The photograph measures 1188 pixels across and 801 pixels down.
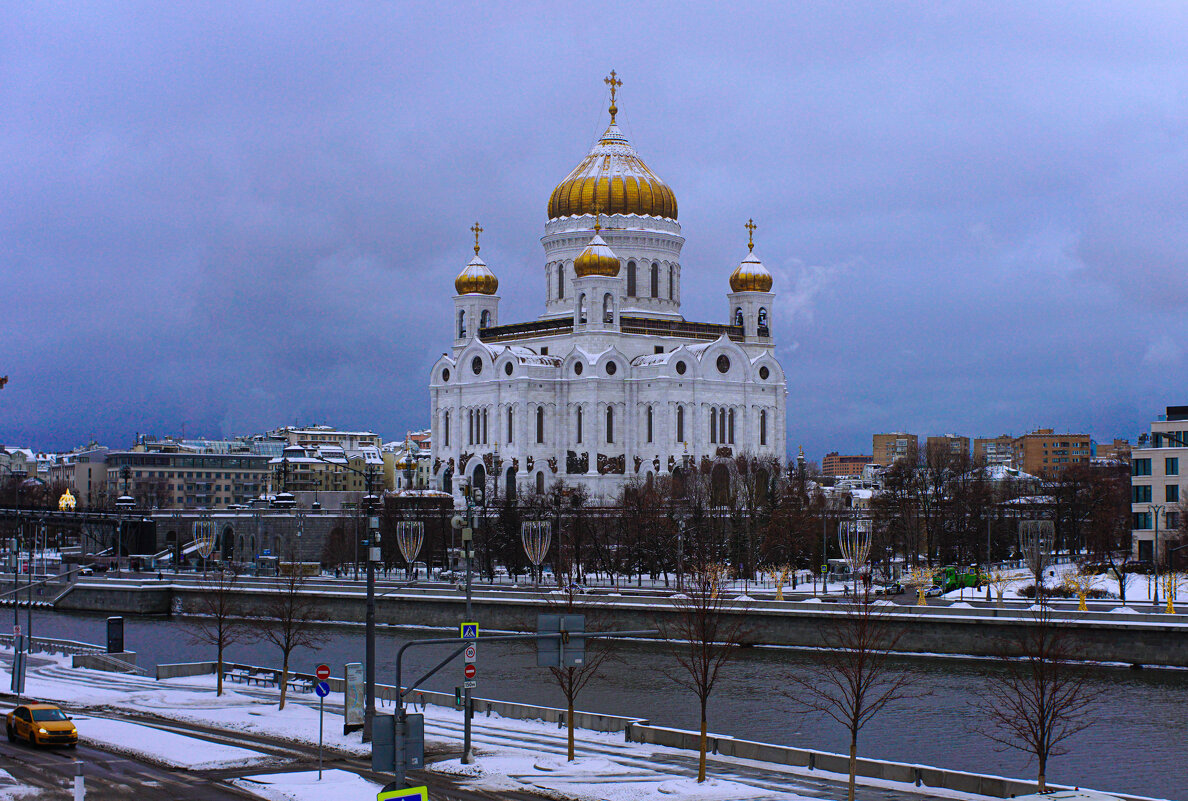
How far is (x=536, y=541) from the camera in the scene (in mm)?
69688

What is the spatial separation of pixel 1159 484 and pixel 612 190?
47476 mm

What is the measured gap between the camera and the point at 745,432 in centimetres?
9700

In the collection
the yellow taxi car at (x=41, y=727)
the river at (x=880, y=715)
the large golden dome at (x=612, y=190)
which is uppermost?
the large golden dome at (x=612, y=190)

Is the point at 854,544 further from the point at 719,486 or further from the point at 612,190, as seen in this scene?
the point at 612,190

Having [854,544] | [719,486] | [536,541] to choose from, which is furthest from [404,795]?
[719,486]

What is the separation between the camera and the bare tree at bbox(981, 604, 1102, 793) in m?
27.9

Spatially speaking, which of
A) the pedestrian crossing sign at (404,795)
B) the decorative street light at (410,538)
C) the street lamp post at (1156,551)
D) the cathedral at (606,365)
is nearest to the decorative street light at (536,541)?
the decorative street light at (410,538)

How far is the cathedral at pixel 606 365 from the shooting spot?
94688 millimetres

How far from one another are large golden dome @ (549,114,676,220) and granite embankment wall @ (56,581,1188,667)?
137ft

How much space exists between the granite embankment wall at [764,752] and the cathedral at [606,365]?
55.2 m

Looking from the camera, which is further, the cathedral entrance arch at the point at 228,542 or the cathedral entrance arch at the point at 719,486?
the cathedral entrance arch at the point at 228,542

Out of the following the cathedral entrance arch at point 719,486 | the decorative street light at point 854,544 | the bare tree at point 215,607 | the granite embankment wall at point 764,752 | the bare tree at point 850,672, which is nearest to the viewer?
the granite embankment wall at point 764,752

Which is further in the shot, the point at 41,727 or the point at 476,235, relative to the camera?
the point at 476,235

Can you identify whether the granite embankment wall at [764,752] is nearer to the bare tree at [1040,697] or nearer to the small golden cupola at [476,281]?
the bare tree at [1040,697]
